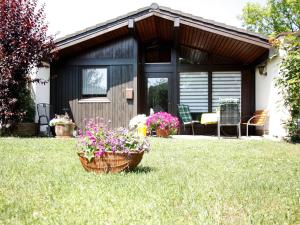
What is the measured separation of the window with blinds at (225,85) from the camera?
532 inches

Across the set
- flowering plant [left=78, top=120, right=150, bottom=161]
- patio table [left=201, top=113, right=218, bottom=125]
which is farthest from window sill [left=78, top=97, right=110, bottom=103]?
flowering plant [left=78, top=120, right=150, bottom=161]

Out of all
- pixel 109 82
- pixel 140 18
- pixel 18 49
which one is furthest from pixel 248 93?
pixel 18 49

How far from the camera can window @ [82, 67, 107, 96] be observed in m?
12.9

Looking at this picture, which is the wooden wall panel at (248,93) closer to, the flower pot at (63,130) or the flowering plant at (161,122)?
the flowering plant at (161,122)

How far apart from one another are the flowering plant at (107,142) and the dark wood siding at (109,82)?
25.0 ft

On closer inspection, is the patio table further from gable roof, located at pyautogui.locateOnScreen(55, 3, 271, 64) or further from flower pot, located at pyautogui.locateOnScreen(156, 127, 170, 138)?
gable roof, located at pyautogui.locateOnScreen(55, 3, 271, 64)

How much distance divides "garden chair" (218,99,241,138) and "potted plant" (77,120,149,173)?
21.3 ft

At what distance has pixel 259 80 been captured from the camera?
41.4 feet

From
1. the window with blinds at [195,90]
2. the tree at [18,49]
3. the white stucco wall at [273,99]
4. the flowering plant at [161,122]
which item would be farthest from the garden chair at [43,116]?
the white stucco wall at [273,99]

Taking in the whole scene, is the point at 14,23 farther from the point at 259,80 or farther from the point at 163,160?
the point at 259,80

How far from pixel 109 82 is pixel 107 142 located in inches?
325

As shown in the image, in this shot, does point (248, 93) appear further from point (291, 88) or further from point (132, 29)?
point (132, 29)

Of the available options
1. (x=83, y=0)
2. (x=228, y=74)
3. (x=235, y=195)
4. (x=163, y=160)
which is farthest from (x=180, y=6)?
(x=235, y=195)

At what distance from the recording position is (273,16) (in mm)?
31859
